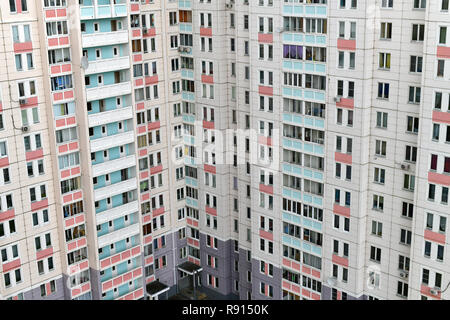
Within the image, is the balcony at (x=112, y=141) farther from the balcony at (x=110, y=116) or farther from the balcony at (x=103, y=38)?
the balcony at (x=103, y=38)

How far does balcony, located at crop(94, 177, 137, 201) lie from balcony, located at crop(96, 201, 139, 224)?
1355 mm

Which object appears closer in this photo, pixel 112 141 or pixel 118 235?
pixel 112 141

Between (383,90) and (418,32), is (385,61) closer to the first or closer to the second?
(383,90)

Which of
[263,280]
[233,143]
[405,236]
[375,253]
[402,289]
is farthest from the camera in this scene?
[233,143]

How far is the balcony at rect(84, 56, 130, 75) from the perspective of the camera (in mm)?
42169

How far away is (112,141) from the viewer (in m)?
44.8

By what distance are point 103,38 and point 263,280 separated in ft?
80.2

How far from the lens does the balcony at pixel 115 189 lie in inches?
1769

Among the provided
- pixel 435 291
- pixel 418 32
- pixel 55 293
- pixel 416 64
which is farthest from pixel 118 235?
pixel 418 32

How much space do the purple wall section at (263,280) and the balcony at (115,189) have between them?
12643 mm

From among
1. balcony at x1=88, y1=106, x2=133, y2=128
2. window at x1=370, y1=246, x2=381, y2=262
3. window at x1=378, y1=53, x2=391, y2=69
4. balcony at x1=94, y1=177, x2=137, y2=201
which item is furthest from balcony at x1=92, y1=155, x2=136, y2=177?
window at x1=378, y1=53, x2=391, y2=69

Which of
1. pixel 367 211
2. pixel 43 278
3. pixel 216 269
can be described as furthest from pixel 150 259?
pixel 367 211

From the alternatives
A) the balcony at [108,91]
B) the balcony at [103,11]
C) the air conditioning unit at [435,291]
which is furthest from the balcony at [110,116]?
the air conditioning unit at [435,291]

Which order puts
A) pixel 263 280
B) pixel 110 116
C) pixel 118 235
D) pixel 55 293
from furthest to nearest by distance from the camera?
pixel 263 280 < pixel 118 235 < pixel 55 293 < pixel 110 116
